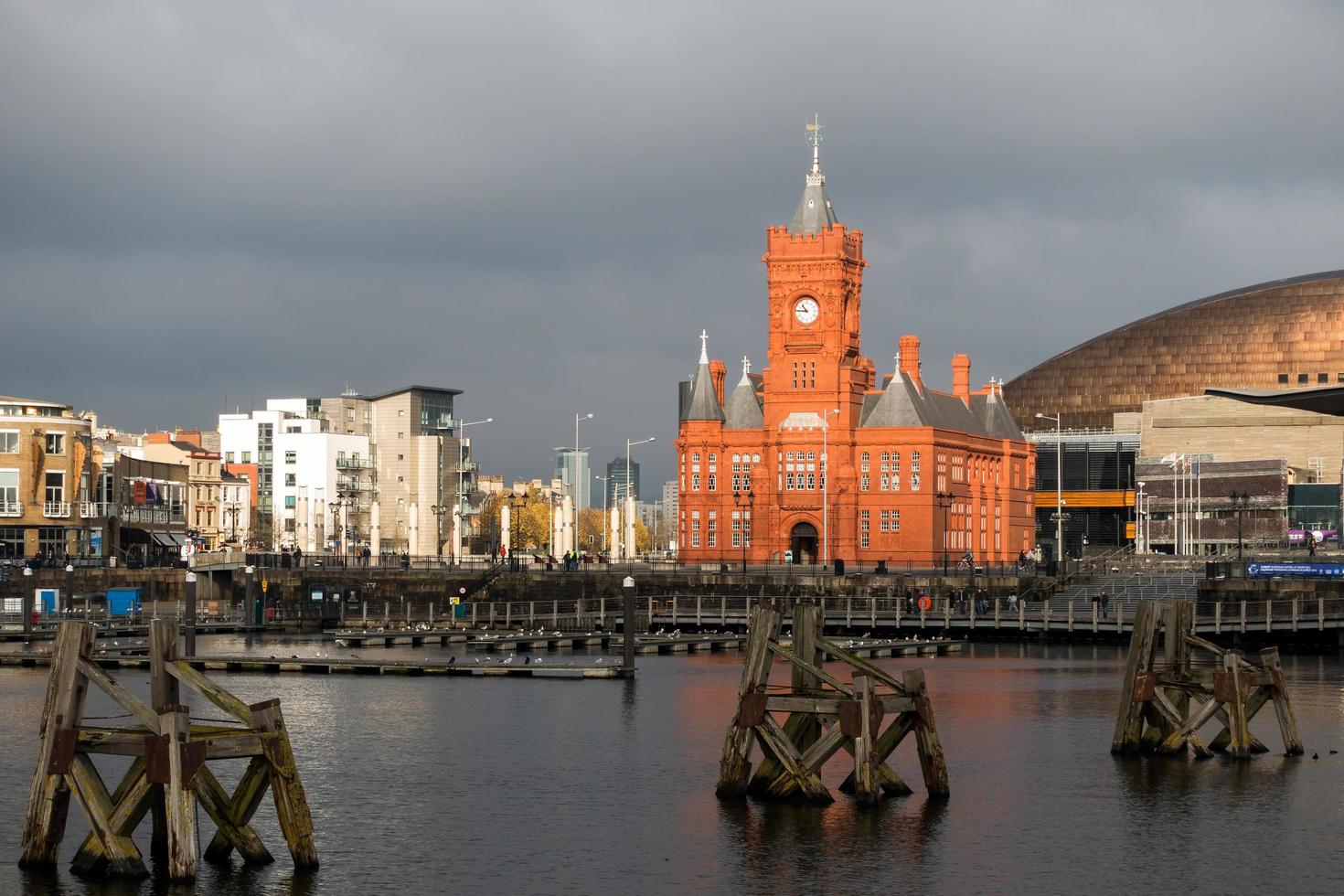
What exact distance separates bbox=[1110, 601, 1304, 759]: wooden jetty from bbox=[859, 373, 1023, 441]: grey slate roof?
9014 centimetres

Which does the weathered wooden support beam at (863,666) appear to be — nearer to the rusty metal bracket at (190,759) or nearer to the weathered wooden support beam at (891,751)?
the weathered wooden support beam at (891,751)

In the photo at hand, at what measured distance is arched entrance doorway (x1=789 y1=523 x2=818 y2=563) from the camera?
13862 centimetres

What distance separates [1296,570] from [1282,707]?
60726 mm

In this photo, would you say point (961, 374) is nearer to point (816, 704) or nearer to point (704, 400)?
point (704, 400)

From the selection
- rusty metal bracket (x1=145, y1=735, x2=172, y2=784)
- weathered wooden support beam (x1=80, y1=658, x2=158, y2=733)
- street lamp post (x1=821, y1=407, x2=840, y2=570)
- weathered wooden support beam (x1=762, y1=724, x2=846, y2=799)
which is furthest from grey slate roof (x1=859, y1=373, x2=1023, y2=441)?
rusty metal bracket (x1=145, y1=735, x2=172, y2=784)

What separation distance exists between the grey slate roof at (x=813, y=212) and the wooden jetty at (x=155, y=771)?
357 feet

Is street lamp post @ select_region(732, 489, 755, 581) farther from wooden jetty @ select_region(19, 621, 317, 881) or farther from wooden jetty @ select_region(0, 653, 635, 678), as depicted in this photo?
wooden jetty @ select_region(19, 621, 317, 881)

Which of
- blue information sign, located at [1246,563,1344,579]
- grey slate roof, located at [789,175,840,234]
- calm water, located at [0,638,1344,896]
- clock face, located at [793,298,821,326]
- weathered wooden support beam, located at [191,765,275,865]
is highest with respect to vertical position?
grey slate roof, located at [789,175,840,234]

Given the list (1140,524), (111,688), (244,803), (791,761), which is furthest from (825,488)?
(111,688)

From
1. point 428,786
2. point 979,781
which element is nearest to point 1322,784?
point 979,781

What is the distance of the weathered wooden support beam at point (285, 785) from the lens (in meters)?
30.6

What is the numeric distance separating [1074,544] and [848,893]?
6225 inches

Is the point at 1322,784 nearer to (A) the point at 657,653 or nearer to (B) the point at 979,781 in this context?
(B) the point at 979,781

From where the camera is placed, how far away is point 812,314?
138 metres
